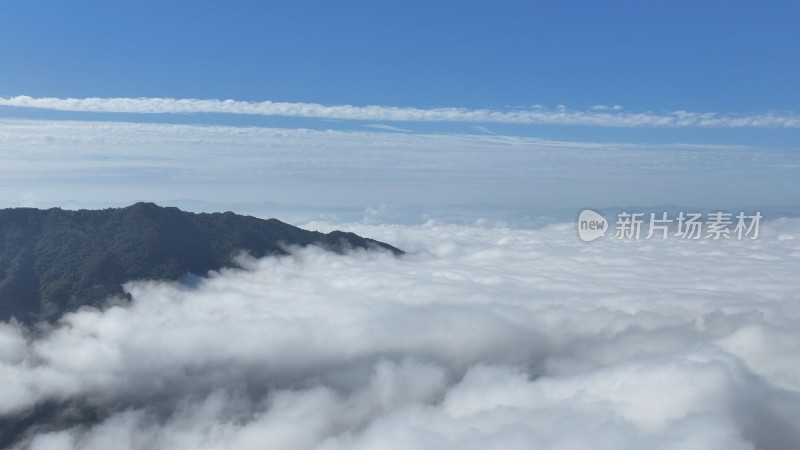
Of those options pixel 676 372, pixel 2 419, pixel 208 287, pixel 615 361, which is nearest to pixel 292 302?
pixel 208 287

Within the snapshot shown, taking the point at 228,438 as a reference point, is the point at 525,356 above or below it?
above

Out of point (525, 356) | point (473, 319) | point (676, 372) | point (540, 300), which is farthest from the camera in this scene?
point (540, 300)

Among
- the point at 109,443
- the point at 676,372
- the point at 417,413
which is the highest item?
the point at 676,372

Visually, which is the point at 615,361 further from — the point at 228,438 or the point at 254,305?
the point at 254,305

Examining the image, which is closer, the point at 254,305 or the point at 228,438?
the point at 228,438

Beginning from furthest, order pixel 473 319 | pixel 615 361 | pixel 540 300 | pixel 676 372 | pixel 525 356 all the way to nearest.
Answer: pixel 540 300 < pixel 473 319 < pixel 525 356 < pixel 615 361 < pixel 676 372

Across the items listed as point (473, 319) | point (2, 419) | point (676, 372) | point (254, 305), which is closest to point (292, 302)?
point (254, 305)
